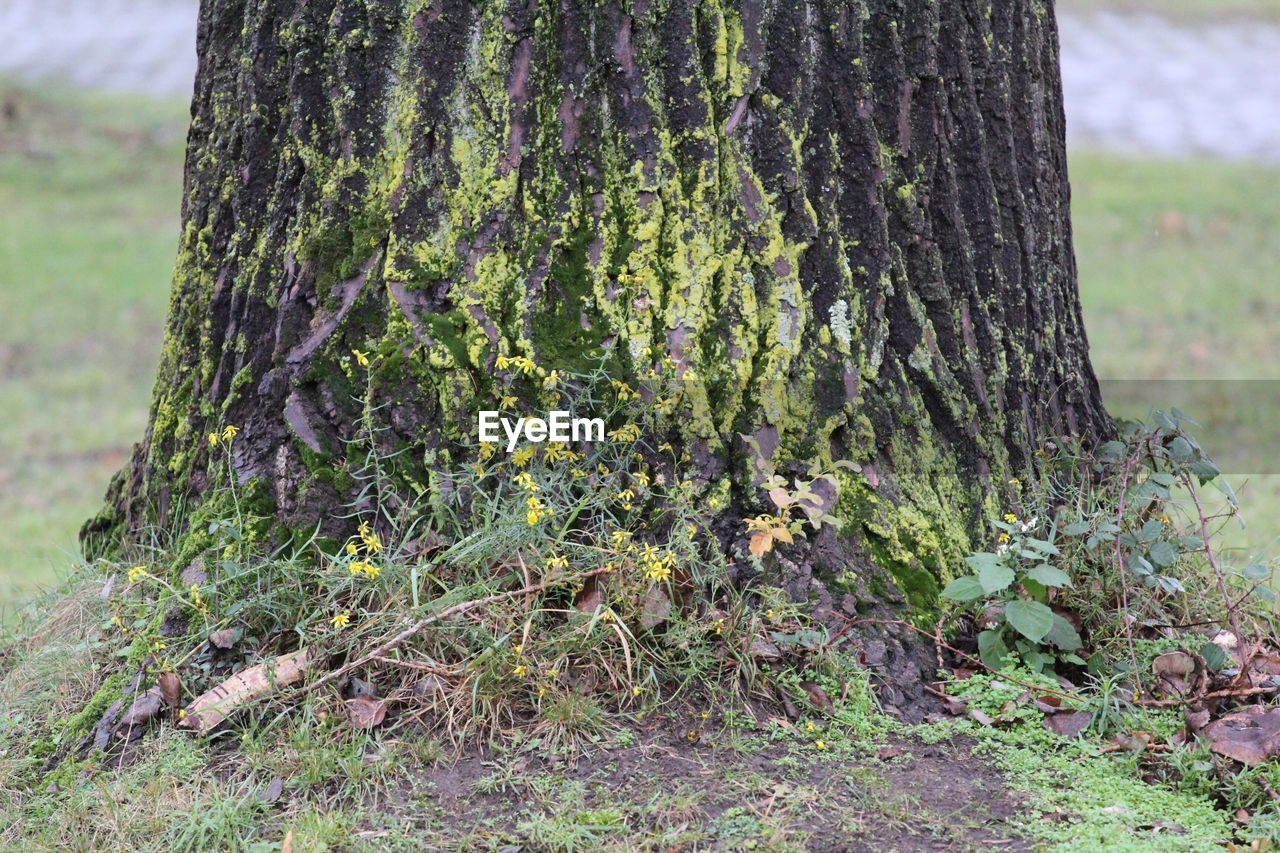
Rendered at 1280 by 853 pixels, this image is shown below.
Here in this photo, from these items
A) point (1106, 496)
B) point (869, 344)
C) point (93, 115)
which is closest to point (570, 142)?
point (869, 344)

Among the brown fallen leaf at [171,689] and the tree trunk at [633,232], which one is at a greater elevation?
the tree trunk at [633,232]

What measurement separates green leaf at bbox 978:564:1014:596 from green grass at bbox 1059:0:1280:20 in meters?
21.3

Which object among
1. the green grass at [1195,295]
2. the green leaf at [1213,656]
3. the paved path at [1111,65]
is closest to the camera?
the green leaf at [1213,656]

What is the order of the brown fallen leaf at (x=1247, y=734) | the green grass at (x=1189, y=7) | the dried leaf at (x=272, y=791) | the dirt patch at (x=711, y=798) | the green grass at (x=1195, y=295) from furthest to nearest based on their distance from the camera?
the green grass at (x=1189, y=7)
the green grass at (x=1195, y=295)
the brown fallen leaf at (x=1247, y=734)
the dried leaf at (x=272, y=791)
the dirt patch at (x=711, y=798)

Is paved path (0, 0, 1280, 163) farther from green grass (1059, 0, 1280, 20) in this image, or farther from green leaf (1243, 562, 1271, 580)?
green leaf (1243, 562, 1271, 580)

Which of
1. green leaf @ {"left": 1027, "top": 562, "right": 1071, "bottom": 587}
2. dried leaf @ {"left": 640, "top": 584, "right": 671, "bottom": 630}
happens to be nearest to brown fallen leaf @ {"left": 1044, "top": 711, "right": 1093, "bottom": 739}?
green leaf @ {"left": 1027, "top": 562, "right": 1071, "bottom": 587}

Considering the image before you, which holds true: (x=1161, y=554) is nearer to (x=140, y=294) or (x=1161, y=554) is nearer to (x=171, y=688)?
(x=171, y=688)

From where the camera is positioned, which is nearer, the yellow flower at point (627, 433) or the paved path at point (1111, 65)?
the yellow flower at point (627, 433)

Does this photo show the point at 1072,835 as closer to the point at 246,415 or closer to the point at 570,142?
the point at 570,142

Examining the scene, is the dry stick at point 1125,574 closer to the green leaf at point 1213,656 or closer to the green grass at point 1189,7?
the green leaf at point 1213,656

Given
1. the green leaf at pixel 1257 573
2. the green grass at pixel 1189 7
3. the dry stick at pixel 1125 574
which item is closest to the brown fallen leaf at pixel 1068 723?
the dry stick at pixel 1125 574

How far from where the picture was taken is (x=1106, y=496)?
3.38 metres

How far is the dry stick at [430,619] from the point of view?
8.91 ft

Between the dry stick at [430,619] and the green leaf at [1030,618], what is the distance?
2.99ft
